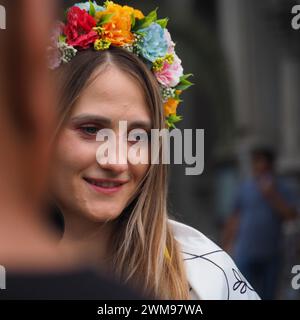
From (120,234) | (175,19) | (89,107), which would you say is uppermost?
(175,19)

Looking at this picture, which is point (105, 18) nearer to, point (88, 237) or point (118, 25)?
point (118, 25)

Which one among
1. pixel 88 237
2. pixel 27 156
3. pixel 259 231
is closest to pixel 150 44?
pixel 88 237

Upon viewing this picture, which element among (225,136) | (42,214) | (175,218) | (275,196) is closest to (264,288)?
(275,196)

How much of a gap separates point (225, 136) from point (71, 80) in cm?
925

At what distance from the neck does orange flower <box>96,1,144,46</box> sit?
52 centimetres

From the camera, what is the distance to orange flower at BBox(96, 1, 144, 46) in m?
2.68

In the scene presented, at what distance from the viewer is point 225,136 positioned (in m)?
11.8

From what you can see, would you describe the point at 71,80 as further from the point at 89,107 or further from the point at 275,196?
the point at 275,196

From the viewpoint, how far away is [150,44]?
8.91 ft

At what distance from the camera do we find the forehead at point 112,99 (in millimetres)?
2609

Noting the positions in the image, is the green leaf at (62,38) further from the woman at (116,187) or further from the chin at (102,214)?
the chin at (102,214)

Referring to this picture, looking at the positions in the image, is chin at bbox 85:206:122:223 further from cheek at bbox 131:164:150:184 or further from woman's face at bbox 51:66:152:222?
cheek at bbox 131:164:150:184

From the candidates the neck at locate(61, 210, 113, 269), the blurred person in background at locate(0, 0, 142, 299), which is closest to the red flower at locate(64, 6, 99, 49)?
the neck at locate(61, 210, 113, 269)

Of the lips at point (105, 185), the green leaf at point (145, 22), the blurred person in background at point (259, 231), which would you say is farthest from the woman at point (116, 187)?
the blurred person in background at point (259, 231)
